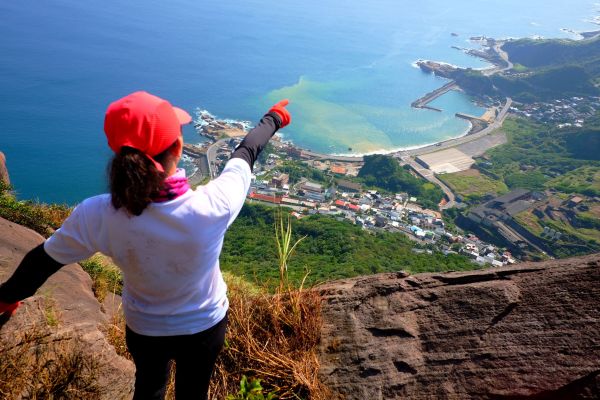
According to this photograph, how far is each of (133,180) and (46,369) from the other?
3.30 ft

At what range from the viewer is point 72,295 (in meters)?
2.89

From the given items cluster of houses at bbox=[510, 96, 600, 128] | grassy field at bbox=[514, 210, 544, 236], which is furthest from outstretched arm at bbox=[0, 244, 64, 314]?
cluster of houses at bbox=[510, 96, 600, 128]

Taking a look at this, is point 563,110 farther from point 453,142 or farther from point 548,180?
point 453,142

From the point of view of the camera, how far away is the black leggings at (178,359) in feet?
4.02

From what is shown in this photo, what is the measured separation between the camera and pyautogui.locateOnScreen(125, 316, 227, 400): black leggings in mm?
1225

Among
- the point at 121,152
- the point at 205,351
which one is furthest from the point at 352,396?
the point at 121,152

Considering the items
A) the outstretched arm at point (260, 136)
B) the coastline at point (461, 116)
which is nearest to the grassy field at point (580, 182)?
the coastline at point (461, 116)

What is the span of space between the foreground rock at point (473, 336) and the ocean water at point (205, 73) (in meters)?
20.9

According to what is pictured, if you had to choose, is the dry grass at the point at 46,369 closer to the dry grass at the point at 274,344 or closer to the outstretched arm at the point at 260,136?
the dry grass at the point at 274,344

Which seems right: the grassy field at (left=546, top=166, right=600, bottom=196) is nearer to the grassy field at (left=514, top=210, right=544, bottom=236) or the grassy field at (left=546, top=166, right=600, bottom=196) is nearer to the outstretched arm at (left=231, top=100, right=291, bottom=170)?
the grassy field at (left=514, top=210, right=544, bottom=236)

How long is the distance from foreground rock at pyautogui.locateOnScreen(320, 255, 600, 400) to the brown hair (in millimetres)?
1309

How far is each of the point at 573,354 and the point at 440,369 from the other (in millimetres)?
517

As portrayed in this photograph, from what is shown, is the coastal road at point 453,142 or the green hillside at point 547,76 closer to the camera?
the coastal road at point 453,142

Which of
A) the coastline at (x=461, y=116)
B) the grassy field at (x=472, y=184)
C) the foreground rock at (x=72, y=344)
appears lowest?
the grassy field at (x=472, y=184)
